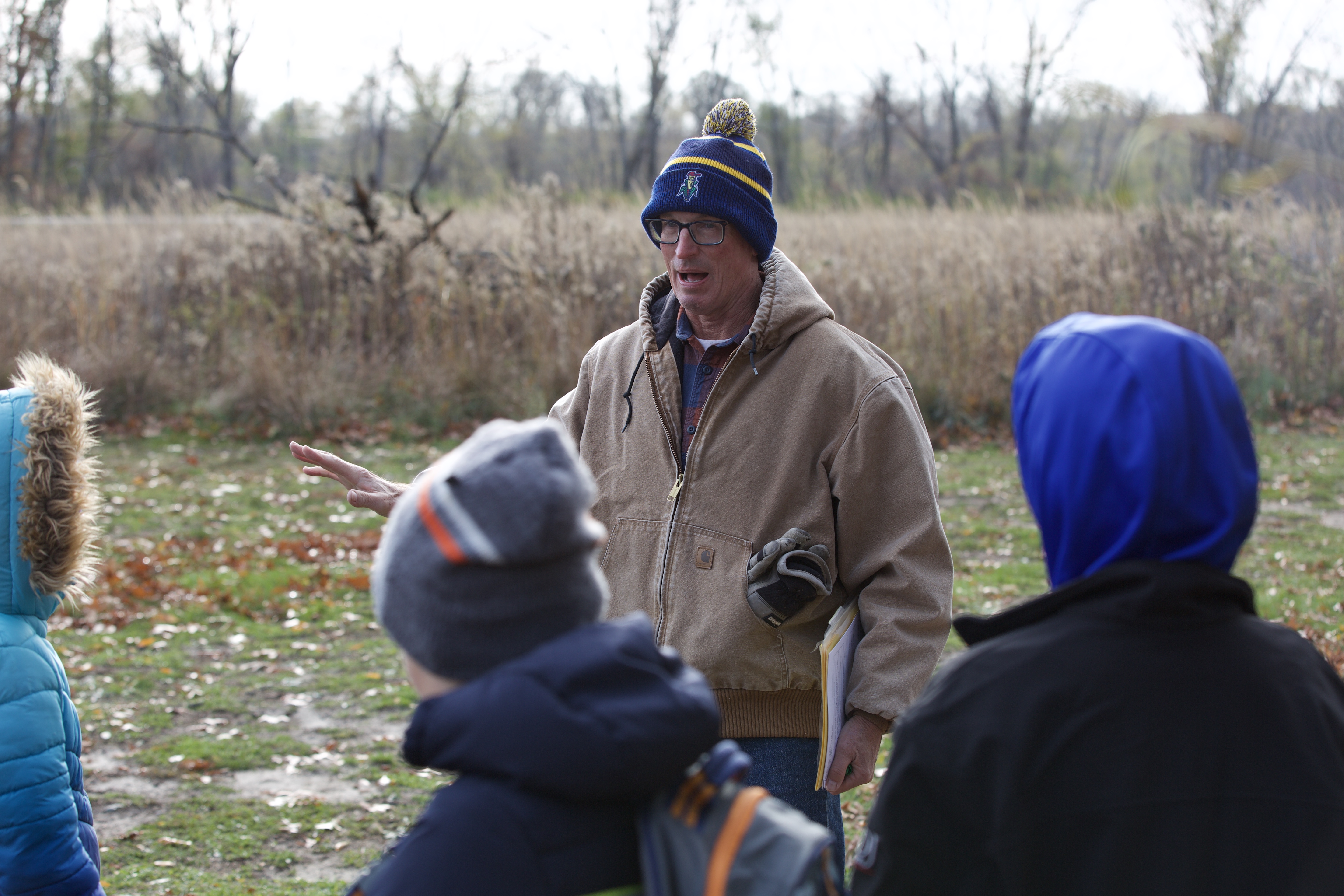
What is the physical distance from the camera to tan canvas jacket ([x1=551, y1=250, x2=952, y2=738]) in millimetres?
2455

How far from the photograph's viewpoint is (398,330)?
12977 millimetres

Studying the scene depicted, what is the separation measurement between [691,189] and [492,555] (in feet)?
5.39

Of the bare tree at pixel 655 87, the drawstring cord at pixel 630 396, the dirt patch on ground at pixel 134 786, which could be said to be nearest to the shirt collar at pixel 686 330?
the drawstring cord at pixel 630 396

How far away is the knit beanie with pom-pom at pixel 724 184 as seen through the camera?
2.66m

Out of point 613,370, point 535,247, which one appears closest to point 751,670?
point 613,370

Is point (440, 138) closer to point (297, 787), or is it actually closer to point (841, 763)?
point (297, 787)

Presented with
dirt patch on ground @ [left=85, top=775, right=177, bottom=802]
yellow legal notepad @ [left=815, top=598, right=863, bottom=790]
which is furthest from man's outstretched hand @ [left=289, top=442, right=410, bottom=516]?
dirt patch on ground @ [left=85, top=775, right=177, bottom=802]

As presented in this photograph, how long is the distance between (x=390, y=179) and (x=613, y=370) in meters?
41.2

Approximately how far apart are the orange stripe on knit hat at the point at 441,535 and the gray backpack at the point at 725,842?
350 mm

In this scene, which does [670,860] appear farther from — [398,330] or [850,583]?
[398,330]

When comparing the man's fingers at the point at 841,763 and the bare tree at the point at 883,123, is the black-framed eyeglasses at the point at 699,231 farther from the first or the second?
the bare tree at the point at 883,123

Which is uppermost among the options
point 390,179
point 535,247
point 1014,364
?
point 390,179

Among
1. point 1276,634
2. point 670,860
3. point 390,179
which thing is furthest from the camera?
point 390,179

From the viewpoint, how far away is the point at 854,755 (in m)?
2.47
